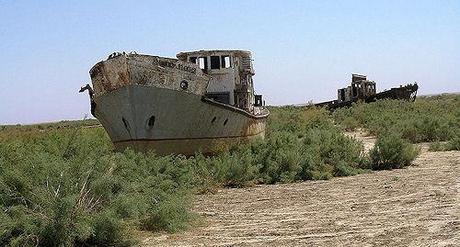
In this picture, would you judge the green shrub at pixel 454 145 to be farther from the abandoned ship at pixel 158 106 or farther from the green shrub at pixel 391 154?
the abandoned ship at pixel 158 106

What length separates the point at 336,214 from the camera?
7.84 m

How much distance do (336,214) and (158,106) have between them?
6075 millimetres

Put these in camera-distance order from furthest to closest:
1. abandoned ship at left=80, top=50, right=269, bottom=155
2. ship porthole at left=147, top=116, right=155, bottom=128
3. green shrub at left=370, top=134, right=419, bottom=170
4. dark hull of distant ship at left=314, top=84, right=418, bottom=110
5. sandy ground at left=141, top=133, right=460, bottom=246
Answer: dark hull of distant ship at left=314, top=84, right=418, bottom=110, green shrub at left=370, top=134, right=419, bottom=170, ship porthole at left=147, top=116, right=155, bottom=128, abandoned ship at left=80, top=50, right=269, bottom=155, sandy ground at left=141, top=133, right=460, bottom=246

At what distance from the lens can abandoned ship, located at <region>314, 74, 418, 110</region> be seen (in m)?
44.1

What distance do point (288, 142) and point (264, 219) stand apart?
239 inches

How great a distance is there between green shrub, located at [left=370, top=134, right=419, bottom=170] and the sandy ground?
4.91 feet

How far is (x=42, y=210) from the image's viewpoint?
5.95 metres

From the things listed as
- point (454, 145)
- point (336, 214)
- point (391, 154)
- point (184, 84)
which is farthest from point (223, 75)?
point (336, 214)

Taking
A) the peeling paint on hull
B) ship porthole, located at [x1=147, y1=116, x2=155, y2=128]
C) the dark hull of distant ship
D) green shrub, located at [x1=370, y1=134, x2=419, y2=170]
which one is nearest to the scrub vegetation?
green shrub, located at [x1=370, y1=134, x2=419, y2=170]

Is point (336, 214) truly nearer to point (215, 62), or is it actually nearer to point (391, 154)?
point (391, 154)

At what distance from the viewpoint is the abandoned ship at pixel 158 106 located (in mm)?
12508

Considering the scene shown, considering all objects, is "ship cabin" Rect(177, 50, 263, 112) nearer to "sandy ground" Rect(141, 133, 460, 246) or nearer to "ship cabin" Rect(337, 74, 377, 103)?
"sandy ground" Rect(141, 133, 460, 246)

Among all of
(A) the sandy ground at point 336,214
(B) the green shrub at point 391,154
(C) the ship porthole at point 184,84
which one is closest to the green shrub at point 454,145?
(B) the green shrub at point 391,154

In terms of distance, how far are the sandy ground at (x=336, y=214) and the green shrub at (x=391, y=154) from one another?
1.50 m
